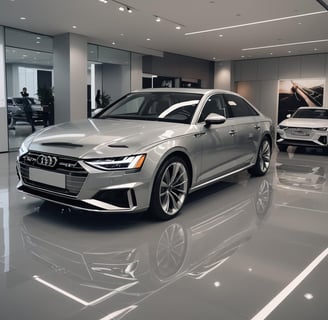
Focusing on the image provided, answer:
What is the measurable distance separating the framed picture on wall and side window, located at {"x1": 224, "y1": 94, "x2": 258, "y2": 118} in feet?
29.9

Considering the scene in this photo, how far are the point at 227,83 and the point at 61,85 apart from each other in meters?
7.45

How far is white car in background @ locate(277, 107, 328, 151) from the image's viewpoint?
746cm

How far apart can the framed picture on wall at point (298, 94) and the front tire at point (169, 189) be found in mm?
11133

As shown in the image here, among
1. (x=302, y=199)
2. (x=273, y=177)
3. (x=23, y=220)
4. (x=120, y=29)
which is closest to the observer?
(x=23, y=220)

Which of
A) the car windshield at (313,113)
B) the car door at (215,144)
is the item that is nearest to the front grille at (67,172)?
the car door at (215,144)

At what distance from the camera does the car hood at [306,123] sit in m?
7.56

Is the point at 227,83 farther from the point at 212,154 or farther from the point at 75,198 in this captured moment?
the point at 75,198

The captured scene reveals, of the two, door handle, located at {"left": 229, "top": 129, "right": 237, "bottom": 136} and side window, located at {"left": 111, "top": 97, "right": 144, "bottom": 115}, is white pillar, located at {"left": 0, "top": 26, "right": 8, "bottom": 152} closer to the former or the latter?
side window, located at {"left": 111, "top": 97, "right": 144, "bottom": 115}

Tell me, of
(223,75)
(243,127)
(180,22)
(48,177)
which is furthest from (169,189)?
(223,75)

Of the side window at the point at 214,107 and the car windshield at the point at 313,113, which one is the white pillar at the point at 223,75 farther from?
the side window at the point at 214,107

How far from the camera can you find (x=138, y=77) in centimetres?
1167

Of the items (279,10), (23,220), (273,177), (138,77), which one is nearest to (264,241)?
(23,220)

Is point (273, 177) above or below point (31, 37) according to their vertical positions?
below

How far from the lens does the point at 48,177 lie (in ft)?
9.71
